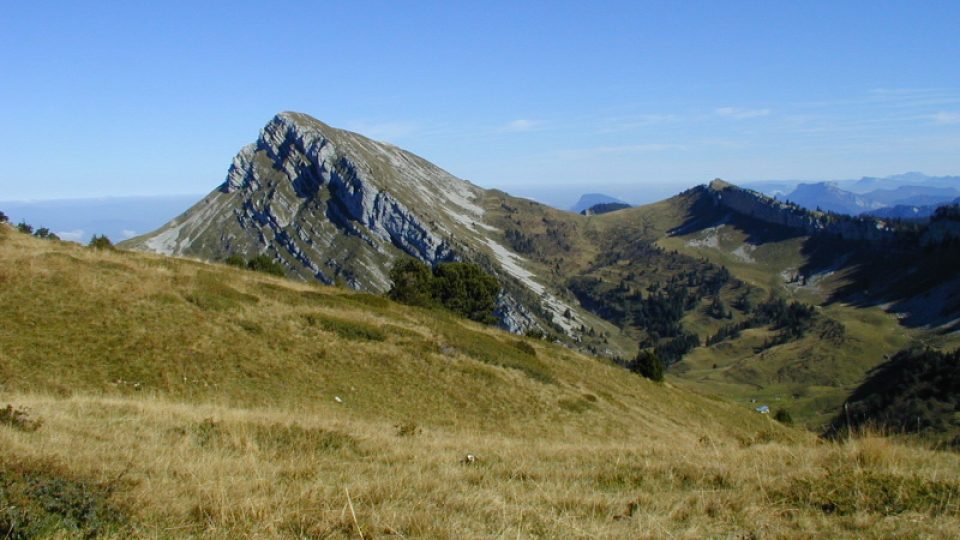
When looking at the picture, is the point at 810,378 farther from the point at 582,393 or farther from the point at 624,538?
the point at 624,538

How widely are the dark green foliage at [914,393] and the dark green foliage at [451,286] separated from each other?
50.2 metres

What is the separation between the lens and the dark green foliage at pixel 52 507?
571 centimetres

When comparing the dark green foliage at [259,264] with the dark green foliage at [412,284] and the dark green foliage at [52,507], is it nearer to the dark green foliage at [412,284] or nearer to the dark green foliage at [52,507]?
the dark green foliage at [412,284]

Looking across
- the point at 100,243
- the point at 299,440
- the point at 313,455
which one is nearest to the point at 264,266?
the point at 100,243

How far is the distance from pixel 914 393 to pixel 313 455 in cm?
12671

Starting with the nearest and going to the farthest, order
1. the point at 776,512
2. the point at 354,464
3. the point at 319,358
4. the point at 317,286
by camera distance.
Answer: the point at 776,512 < the point at 354,464 < the point at 319,358 < the point at 317,286

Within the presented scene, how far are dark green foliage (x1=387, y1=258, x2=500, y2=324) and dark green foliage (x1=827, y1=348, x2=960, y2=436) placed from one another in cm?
5020

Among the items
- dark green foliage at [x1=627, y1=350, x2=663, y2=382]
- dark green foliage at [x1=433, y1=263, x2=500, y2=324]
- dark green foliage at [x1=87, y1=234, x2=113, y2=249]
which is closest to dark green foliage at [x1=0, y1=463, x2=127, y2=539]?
dark green foliage at [x1=87, y1=234, x2=113, y2=249]

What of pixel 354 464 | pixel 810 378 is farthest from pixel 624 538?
pixel 810 378

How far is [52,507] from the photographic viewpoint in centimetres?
622

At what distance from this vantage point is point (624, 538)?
20.9ft

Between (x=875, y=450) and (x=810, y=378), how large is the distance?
191628 mm

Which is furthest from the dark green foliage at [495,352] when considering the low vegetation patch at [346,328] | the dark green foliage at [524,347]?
the low vegetation patch at [346,328]

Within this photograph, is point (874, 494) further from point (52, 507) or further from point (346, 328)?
point (346, 328)
